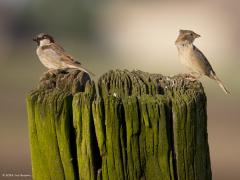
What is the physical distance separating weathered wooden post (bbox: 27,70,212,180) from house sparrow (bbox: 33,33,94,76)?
4981 mm

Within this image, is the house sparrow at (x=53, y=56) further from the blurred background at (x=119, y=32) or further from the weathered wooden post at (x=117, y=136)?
the blurred background at (x=119, y=32)

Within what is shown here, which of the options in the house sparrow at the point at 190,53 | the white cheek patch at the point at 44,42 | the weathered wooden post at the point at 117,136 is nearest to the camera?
the weathered wooden post at the point at 117,136

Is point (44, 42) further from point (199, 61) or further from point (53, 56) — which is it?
point (199, 61)

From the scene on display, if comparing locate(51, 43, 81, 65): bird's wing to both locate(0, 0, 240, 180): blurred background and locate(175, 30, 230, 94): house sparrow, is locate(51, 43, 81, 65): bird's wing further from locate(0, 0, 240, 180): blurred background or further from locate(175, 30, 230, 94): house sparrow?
locate(0, 0, 240, 180): blurred background

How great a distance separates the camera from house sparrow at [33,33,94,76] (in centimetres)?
907

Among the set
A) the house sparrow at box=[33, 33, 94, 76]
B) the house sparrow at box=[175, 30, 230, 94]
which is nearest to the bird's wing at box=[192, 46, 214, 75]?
the house sparrow at box=[175, 30, 230, 94]

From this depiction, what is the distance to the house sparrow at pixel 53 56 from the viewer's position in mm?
9070

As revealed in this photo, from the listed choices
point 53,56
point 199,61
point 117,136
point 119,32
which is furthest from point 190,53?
point 119,32

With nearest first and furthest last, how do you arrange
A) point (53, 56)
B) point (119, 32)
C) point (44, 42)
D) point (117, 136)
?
point (117, 136), point (53, 56), point (44, 42), point (119, 32)

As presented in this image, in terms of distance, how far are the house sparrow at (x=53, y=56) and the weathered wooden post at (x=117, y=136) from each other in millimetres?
4981

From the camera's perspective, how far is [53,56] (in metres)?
9.20

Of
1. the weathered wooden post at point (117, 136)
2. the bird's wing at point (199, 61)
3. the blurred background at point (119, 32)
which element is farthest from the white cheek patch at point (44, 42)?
the blurred background at point (119, 32)

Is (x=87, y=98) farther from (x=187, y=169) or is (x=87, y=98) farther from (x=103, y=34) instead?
(x=103, y=34)

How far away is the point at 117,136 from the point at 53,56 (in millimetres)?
5390
